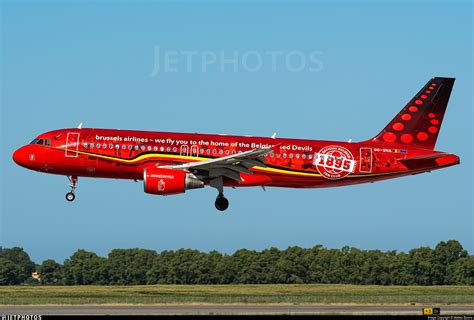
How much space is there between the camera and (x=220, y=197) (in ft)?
224

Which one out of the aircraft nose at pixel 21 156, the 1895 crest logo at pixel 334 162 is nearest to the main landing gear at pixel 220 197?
the 1895 crest logo at pixel 334 162

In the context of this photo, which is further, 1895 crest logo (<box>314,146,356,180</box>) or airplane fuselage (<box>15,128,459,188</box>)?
1895 crest logo (<box>314,146,356,180</box>)

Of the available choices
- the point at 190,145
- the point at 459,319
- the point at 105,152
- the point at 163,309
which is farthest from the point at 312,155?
the point at 459,319

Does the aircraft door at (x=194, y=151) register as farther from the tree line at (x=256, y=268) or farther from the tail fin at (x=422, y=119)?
the tree line at (x=256, y=268)

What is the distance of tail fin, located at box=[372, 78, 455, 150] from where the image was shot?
233 ft

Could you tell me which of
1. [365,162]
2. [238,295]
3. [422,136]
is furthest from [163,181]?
[422,136]

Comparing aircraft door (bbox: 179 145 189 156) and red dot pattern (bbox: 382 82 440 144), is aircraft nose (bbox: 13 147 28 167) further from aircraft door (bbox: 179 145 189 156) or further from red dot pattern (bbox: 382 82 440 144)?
red dot pattern (bbox: 382 82 440 144)

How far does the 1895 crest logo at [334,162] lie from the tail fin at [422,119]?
346 centimetres

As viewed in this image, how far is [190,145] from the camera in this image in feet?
219

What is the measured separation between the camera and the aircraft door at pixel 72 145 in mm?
66375

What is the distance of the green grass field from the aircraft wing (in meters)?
7.33

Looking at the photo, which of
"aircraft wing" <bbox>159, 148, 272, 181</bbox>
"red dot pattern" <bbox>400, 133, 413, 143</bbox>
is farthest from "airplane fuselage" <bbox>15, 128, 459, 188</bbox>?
"red dot pattern" <bbox>400, 133, 413, 143</bbox>

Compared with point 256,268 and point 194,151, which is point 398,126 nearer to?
point 194,151

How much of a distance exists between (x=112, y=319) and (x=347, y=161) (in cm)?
2512
